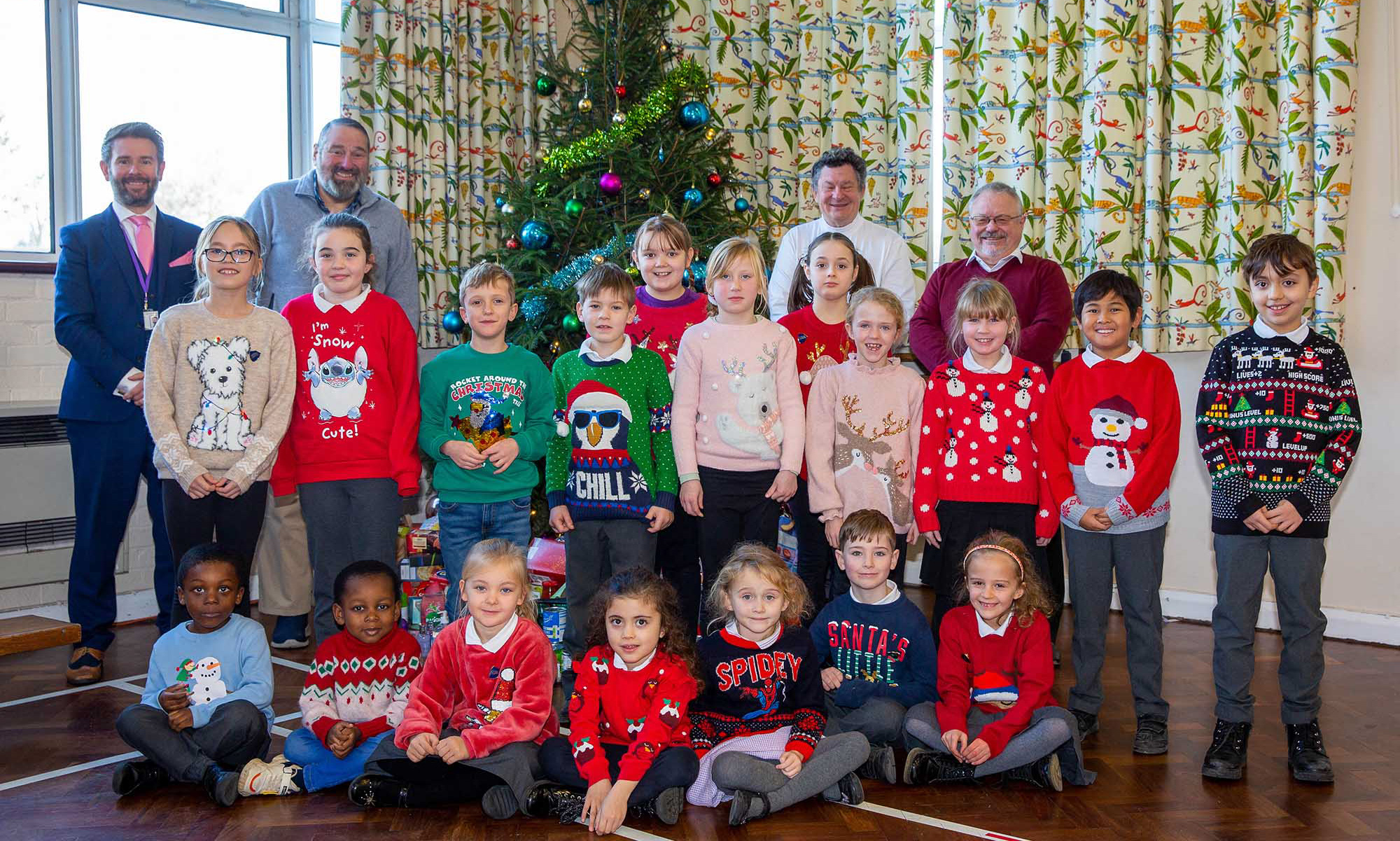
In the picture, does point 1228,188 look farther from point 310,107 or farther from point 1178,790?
point 310,107

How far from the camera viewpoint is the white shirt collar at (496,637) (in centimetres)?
261

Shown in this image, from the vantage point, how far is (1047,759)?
8.56 feet

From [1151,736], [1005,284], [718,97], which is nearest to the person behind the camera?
[1151,736]

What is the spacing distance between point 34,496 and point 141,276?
103 cm

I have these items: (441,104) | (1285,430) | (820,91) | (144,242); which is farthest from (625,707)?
(441,104)

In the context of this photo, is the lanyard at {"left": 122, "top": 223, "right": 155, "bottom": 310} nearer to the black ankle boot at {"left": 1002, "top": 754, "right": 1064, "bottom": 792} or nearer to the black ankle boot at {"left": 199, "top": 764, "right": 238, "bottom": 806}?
the black ankle boot at {"left": 199, "top": 764, "right": 238, "bottom": 806}

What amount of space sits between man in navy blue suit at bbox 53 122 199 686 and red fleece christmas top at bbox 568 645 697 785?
1.74m

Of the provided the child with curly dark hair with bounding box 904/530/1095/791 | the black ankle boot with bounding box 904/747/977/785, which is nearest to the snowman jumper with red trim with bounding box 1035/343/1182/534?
the child with curly dark hair with bounding box 904/530/1095/791

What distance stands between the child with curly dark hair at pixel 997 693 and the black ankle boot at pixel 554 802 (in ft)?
2.59

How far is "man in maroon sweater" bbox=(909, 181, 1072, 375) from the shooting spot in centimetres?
358

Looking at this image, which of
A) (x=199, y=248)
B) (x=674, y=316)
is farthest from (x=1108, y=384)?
(x=199, y=248)

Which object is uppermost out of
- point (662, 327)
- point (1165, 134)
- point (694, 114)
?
point (694, 114)

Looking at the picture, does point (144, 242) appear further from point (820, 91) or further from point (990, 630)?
point (990, 630)

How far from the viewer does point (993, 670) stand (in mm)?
2744
